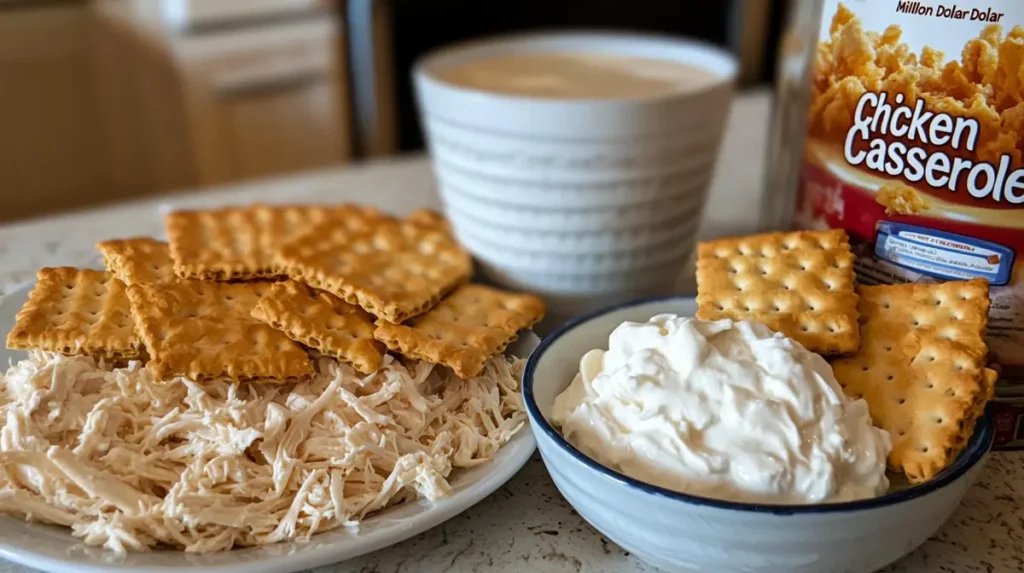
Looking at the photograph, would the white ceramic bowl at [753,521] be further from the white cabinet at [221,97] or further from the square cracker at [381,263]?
the white cabinet at [221,97]

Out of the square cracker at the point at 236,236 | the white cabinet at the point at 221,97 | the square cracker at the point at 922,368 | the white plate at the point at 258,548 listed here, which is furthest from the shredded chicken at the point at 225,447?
the white cabinet at the point at 221,97

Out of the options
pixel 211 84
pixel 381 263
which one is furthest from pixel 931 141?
pixel 211 84

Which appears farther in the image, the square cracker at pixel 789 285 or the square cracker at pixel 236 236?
the square cracker at pixel 236 236

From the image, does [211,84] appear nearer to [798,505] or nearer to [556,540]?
[556,540]

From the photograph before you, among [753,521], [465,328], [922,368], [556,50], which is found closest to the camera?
[753,521]

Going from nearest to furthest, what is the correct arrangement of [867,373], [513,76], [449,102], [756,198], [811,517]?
[811,517]
[867,373]
[449,102]
[513,76]
[756,198]

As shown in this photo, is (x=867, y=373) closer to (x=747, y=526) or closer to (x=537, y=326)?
(x=747, y=526)

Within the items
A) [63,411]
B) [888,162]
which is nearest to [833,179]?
[888,162]
